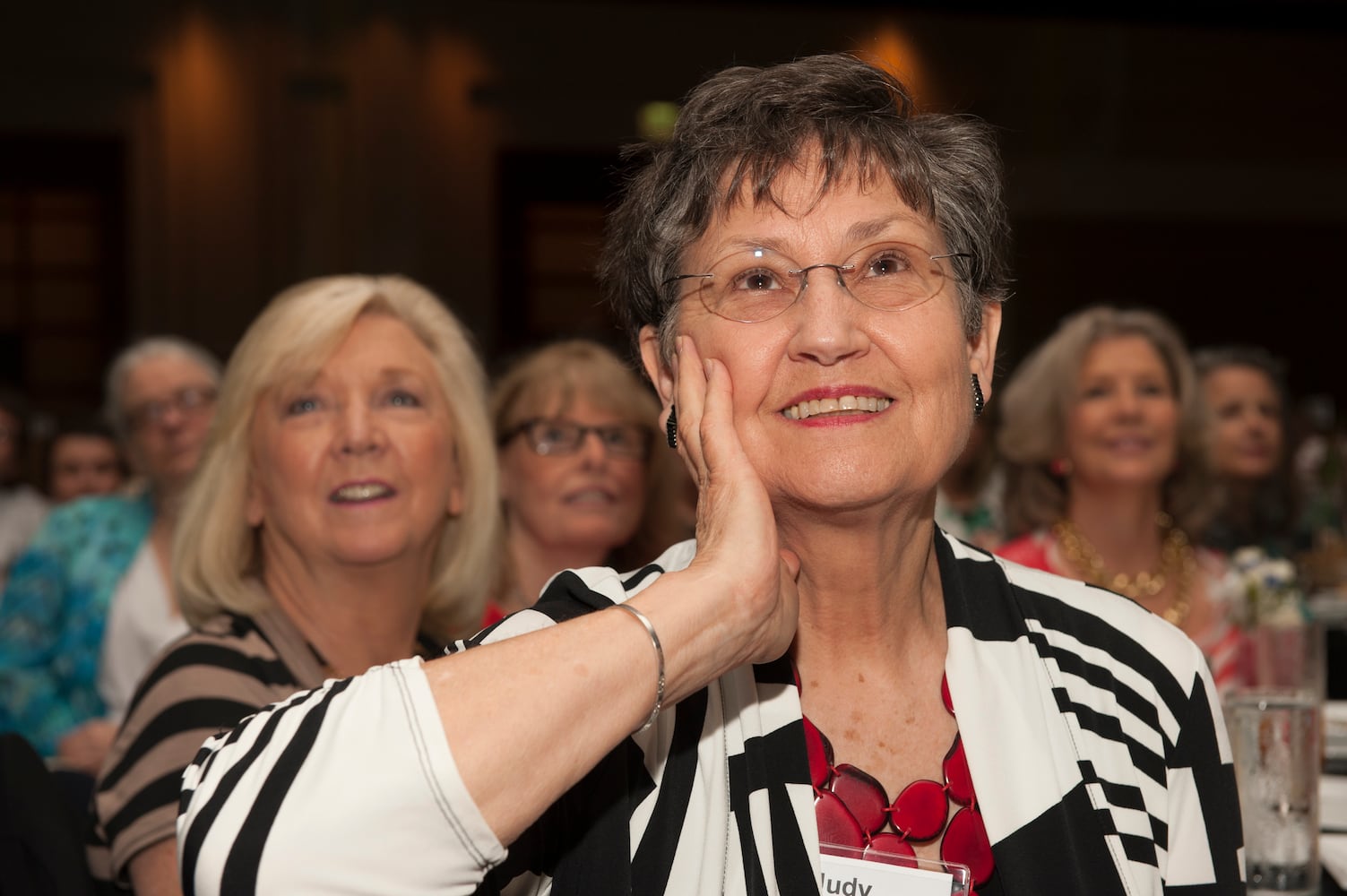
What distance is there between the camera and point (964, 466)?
586cm

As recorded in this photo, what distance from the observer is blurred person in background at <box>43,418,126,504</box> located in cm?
660

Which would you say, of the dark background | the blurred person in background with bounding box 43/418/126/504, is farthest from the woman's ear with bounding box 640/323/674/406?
the dark background

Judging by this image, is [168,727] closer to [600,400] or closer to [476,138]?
[600,400]

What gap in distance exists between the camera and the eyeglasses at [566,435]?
3697 mm

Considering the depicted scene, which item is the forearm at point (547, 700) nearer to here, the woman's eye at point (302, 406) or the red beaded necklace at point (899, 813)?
the red beaded necklace at point (899, 813)

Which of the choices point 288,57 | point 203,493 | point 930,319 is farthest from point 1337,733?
point 288,57

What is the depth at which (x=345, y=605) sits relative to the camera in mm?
2410

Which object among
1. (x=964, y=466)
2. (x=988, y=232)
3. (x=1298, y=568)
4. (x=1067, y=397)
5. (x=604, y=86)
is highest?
(x=604, y=86)

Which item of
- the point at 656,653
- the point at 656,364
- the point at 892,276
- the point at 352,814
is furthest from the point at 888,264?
the point at 352,814

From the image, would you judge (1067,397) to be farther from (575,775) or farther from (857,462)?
(575,775)

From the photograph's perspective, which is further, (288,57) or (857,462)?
(288,57)

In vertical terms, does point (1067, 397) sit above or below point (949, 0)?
below

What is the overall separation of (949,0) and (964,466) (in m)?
5.14

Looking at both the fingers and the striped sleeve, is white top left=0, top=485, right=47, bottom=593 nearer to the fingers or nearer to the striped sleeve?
the striped sleeve
